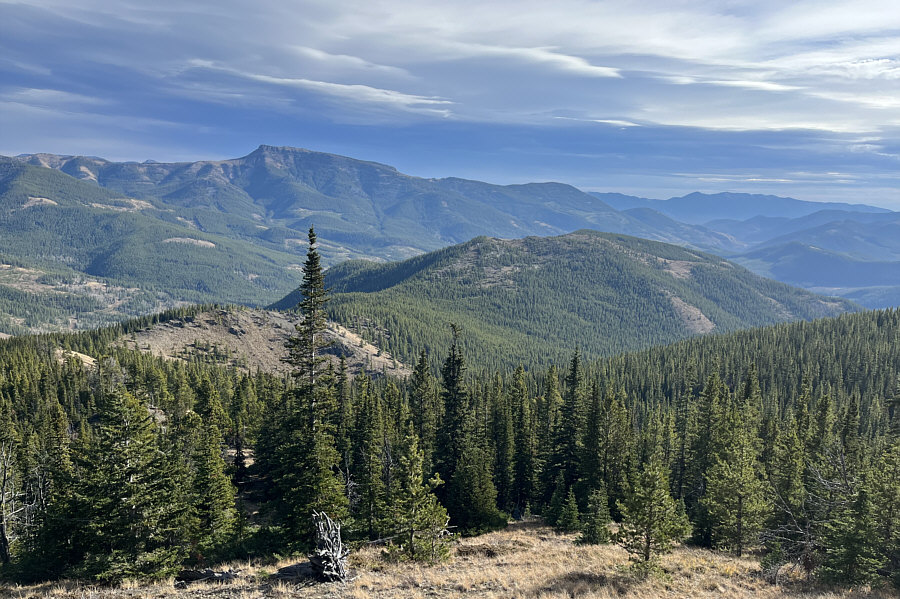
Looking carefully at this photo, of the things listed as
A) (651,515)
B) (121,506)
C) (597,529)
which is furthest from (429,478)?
(121,506)

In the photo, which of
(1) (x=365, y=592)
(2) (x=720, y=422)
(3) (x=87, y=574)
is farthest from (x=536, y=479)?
(3) (x=87, y=574)

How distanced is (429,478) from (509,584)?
28.8 m

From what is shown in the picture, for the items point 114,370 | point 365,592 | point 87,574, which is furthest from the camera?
point 114,370

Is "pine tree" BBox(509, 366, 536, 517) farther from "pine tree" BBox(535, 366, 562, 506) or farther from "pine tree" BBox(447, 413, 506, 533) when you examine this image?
"pine tree" BBox(447, 413, 506, 533)

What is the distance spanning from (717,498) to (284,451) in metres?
37.8

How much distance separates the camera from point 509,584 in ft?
85.1

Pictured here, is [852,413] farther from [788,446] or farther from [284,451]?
[284,451]

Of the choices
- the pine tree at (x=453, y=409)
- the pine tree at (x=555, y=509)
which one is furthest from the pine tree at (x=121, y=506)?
the pine tree at (x=555, y=509)

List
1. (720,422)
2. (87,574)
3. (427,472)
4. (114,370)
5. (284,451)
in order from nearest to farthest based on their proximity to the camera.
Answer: (87,574), (284,451), (720,422), (427,472), (114,370)

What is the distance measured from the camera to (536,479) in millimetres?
66188

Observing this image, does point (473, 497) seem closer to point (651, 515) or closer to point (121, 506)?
point (651, 515)

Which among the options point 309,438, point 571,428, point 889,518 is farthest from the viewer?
point 571,428

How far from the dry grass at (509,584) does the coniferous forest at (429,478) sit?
1.91 m

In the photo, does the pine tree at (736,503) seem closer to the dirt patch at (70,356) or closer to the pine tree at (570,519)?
the pine tree at (570,519)
